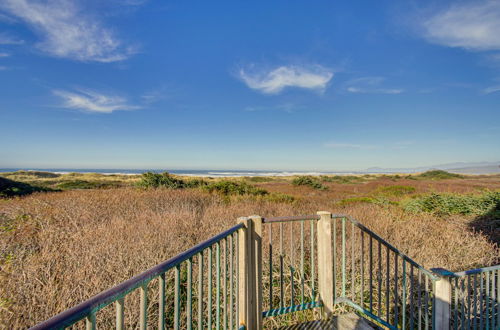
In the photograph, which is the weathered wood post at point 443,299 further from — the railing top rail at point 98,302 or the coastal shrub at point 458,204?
the coastal shrub at point 458,204

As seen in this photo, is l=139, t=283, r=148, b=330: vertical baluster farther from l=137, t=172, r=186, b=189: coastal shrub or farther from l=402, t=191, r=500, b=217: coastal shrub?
l=137, t=172, r=186, b=189: coastal shrub

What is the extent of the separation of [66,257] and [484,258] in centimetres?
871

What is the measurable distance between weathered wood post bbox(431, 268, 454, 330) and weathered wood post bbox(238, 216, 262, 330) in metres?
2.00

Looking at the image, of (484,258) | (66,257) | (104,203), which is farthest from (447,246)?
(104,203)

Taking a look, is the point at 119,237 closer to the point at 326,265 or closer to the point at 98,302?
the point at 326,265

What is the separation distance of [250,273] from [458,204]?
10938 mm

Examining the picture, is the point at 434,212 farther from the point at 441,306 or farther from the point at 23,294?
the point at 23,294

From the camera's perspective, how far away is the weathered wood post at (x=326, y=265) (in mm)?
3230

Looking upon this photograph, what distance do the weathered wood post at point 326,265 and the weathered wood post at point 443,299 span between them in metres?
1.13

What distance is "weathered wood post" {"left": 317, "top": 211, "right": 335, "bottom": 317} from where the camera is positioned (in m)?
3.23

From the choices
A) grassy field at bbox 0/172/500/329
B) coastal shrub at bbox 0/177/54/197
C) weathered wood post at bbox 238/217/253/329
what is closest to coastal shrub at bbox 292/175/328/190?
grassy field at bbox 0/172/500/329

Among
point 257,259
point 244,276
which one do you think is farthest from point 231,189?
point 244,276

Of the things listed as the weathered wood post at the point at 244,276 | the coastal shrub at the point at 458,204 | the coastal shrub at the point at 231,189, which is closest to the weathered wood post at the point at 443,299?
the weathered wood post at the point at 244,276

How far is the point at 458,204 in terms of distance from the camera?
9.95 metres
